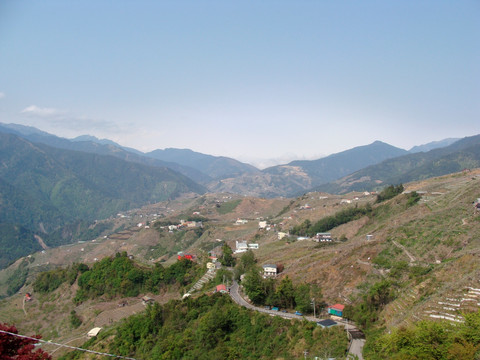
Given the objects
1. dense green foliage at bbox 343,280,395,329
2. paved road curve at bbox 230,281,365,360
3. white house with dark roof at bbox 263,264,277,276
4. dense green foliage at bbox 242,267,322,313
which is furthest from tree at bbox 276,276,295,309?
white house with dark roof at bbox 263,264,277,276

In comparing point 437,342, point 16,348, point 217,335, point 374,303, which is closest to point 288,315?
point 217,335

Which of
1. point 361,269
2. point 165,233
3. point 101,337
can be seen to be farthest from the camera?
point 165,233

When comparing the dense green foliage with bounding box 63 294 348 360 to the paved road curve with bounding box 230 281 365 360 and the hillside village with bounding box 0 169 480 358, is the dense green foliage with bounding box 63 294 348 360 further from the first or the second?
the hillside village with bounding box 0 169 480 358

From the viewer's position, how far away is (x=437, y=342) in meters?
15.9

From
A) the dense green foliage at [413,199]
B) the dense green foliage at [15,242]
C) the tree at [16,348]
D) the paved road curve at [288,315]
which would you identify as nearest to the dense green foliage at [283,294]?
the paved road curve at [288,315]

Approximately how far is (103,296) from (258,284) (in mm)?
30243

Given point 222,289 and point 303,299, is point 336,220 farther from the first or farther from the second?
point 303,299

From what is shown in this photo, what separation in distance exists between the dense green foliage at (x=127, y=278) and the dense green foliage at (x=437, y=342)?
37.2 metres

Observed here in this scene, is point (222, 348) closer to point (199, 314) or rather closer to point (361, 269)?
point (199, 314)

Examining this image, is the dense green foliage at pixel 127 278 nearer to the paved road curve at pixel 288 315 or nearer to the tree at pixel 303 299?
the paved road curve at pixel 288 315

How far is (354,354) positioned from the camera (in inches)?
827

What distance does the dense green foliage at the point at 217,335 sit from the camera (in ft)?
79.5

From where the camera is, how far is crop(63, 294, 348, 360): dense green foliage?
79.5ft

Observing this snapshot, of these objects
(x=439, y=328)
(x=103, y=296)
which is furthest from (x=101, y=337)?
(x=439, y=328)
